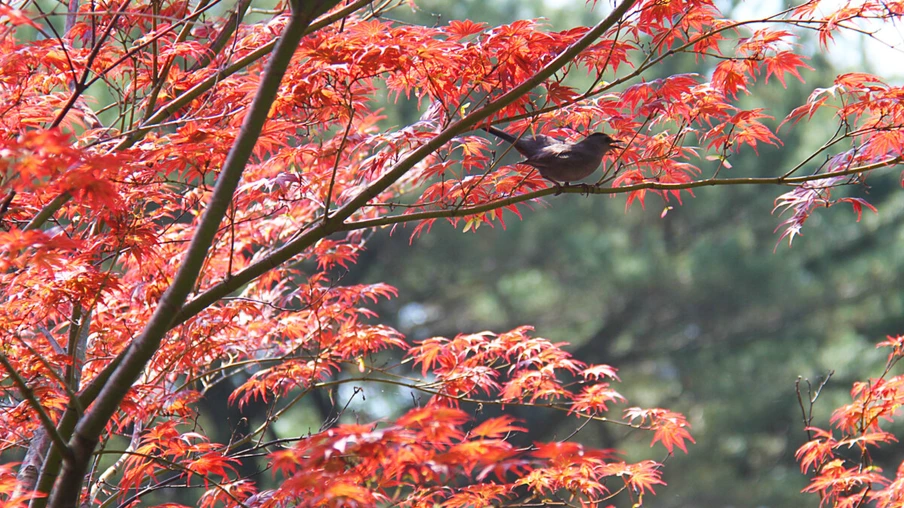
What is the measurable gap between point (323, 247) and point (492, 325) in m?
5.78

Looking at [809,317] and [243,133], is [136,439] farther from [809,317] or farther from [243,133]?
[809,317]

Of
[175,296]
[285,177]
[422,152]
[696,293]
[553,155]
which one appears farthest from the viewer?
[696,293]

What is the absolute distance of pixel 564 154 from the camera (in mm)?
2756

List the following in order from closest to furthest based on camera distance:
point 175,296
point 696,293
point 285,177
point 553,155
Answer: point 175,296 < point 285,177 < point 553,155 < point 696,293

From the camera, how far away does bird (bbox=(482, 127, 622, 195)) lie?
2742 millimetres

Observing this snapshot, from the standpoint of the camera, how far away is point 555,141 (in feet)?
9.40

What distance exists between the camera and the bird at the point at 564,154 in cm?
274

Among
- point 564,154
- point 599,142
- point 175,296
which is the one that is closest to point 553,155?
point 564,154

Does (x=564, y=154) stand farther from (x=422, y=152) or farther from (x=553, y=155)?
(x=422, y=152)

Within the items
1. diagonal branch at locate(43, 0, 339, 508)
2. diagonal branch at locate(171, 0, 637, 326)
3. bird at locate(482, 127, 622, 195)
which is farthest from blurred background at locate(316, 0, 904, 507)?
diagonal branch at locate(43, 0, 339, 508)

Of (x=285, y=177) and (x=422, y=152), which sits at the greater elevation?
(x=285, y=177)

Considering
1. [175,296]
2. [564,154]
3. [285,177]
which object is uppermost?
[285,177]

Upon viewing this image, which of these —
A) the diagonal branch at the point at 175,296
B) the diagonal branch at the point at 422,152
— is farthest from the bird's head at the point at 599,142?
the diagonal branch at the point at 175,296

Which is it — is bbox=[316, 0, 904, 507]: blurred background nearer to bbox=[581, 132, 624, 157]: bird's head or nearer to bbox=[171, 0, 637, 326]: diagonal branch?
bbox=[581, 132, 624, 157]: bird's head
